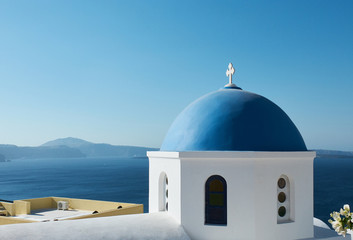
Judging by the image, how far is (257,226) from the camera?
9.08 meters

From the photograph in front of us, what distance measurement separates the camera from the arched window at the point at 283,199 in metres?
9.81

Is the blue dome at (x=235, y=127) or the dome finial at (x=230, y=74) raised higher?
the dome finial at (x=230, y=74)

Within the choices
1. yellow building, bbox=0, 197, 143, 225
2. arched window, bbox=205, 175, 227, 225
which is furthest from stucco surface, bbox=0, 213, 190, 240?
yellow building, bbox=0, 197, 143, 225

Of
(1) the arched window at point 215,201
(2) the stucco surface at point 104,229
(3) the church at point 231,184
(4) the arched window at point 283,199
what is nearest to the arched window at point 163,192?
(3) the church at point 231,184

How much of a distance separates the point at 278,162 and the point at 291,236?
2.23 metres

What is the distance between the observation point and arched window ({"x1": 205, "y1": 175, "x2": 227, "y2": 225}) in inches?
369

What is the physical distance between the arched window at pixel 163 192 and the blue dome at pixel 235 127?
0.97 meters

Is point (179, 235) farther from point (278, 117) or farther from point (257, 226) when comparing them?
point (278, 117)

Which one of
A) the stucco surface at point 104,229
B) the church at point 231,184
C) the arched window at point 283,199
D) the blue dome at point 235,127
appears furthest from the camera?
the arched window at point 283,199

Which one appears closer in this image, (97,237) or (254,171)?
(97,237)

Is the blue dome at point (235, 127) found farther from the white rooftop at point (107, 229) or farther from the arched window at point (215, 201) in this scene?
the white rooftop at point (107, 229)

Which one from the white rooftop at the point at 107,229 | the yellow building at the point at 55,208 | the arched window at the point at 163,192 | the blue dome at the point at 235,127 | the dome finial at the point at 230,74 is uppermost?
the dome finial at the point at 230,74

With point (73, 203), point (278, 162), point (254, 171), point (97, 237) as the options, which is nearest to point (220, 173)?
point (254, 171)

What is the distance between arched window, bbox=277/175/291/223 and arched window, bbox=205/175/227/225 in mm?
1749
